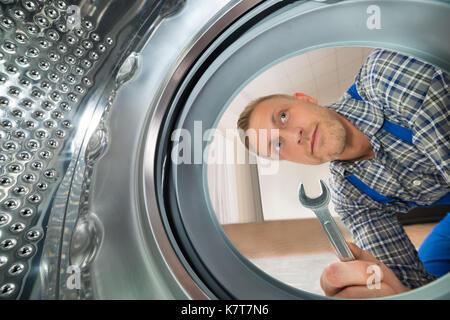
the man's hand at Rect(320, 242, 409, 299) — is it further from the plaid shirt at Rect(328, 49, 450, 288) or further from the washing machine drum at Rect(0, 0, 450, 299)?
the plaid shirt at Rect(328, 49, 450, 288)

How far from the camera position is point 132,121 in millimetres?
397

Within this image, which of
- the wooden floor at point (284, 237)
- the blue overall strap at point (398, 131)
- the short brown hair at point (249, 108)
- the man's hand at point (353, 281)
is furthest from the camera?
the wooden floor at point (284, 237)

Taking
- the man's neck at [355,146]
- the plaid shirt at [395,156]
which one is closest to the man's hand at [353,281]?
the plaid shirt at [395,156]

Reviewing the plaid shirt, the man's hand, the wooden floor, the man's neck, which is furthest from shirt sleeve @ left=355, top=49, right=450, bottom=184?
the wooden floor

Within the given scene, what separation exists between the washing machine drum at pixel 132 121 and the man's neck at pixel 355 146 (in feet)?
2.02

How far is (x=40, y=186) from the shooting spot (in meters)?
0.32

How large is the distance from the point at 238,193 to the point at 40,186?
2.22m

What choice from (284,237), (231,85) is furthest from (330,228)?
(284,237)

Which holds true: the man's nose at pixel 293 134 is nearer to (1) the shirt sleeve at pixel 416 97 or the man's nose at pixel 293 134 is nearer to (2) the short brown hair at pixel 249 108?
(2) the short brown hair at pixel 249 108

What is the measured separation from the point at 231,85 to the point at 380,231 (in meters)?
0.88

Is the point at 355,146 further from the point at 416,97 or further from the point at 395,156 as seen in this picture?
the point at 416,97

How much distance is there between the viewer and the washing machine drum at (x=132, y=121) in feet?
1.01

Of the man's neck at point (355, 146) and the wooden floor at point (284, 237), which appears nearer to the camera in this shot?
the man's neck at point (355, 146)
